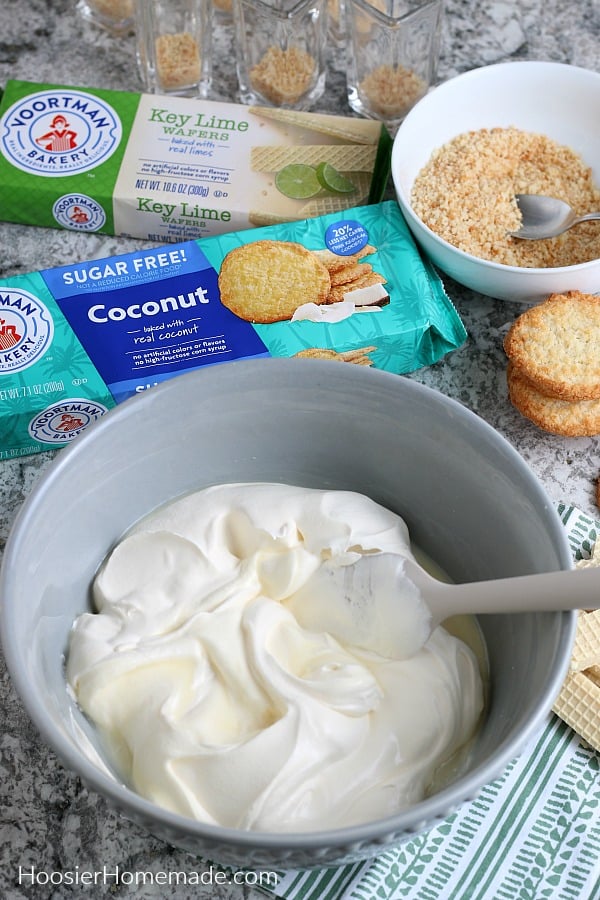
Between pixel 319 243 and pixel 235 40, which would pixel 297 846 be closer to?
pixel 319 243

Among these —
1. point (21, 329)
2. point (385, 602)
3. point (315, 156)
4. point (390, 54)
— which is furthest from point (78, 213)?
point (385, 602)

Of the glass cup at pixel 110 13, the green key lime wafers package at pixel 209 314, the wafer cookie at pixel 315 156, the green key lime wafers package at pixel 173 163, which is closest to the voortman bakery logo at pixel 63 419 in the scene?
the green key lime wafers package at pixel 209 314

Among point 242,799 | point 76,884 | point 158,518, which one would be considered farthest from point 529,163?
point 76,884

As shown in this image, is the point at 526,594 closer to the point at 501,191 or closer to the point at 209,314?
the point at 209,314

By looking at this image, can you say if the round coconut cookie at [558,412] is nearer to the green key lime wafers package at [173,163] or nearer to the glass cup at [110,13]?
the green key lime wafers package at [173,163]

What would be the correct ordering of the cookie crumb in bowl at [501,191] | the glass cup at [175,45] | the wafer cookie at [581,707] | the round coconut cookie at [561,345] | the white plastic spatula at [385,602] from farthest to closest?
the glass cup at [175,45]
the cookie crumb in bowl at [501,191]
the round coconut cookie at [561,345]
the wafer cookie at [581,707]
the white plastic spatula at [385,602]

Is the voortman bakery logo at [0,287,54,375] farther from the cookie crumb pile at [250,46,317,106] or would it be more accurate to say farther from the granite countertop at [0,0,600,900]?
the cookie crumb pile at [250,46,317,106]

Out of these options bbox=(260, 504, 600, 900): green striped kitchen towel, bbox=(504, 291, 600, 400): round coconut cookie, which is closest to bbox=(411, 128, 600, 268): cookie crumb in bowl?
bbox=(504, 291, 600, 400): round coconut cookie
